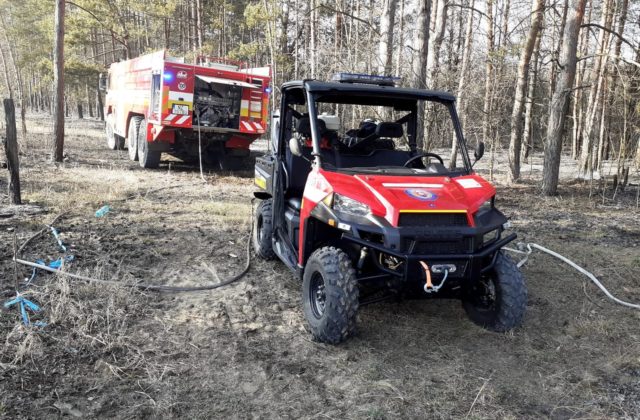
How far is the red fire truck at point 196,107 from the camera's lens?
36.5 feet

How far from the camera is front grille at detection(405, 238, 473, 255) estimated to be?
354cm

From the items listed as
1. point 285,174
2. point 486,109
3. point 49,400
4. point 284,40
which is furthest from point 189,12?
point 49,400

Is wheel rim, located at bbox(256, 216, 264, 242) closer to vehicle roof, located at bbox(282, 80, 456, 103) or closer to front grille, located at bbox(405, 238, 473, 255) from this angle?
vehicle roof, located at bbox(282, 80, 456, 103)

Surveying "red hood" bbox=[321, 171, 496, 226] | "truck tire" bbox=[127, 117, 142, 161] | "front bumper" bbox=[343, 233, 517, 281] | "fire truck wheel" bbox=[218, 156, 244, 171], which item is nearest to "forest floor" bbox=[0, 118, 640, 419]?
"front bumper" bbox=[343, 233, 517, 281]

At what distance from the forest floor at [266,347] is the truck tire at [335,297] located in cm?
16

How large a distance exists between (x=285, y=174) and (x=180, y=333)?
1832 millimetres

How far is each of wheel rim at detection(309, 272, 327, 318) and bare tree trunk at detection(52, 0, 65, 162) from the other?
10763mm

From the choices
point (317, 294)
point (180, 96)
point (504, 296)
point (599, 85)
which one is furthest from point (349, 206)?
point (599, 85)

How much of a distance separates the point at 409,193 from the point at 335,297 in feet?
3.15

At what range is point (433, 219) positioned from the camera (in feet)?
12.0

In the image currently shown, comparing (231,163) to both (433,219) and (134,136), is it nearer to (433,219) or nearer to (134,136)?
(134,136)

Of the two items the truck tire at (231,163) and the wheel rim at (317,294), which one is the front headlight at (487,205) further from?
the truck tire at (231,163)

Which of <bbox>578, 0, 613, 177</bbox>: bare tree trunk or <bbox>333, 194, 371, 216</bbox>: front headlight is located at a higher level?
<bbox>578, 0, 613, 177</bbox>: bare tree trunk

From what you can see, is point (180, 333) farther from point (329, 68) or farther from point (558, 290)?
point (329, 68)
